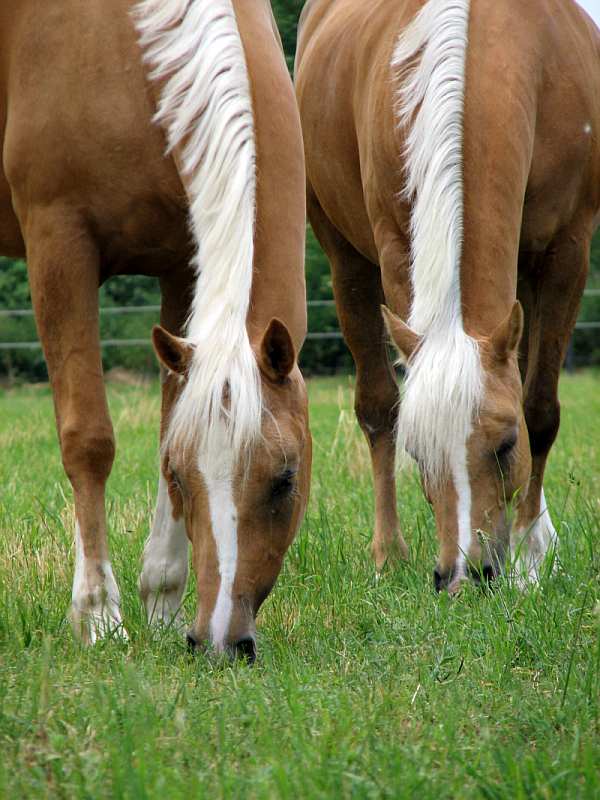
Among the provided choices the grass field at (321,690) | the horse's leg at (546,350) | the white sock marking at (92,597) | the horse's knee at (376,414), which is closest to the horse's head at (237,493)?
the grass field at (321,690)

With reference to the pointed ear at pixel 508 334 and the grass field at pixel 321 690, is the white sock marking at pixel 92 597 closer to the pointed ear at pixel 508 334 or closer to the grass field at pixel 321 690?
the grass field at pixel 321 690

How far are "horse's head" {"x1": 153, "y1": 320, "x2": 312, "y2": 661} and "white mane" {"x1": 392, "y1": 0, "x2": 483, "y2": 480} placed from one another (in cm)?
80

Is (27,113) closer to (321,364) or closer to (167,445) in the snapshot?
(167,445)

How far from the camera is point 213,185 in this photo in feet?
11.3

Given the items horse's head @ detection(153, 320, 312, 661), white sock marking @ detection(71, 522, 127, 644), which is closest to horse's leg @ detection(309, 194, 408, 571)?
white sock marking @ detection(71, 522, 127, 644)

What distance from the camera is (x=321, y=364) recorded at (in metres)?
17.3

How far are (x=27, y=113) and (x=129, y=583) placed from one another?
1.62m

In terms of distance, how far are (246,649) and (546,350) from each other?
2425 millimetres

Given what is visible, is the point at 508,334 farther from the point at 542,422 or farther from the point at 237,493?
the point at 237,493

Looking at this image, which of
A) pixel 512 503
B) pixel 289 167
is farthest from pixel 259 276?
pixel 512 503

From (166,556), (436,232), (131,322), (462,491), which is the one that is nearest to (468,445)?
(462,491)

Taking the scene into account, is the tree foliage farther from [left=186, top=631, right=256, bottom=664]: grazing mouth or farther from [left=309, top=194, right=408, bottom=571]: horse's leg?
[left=186, top=631, right=256, bottom=664]: grazing mouth

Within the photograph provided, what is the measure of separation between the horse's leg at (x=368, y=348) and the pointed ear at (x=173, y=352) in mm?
2395

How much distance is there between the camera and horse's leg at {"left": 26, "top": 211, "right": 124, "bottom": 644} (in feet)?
12.2
